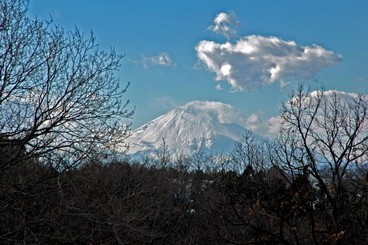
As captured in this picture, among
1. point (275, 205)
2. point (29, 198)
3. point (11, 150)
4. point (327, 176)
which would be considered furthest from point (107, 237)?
point (327, 176)

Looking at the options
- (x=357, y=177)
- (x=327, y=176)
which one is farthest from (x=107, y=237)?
(x=357, y=177)

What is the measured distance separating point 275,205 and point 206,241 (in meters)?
7.10

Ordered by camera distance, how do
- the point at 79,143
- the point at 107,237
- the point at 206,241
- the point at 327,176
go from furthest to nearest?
the point at 206,241 → the point at 327,176 → the point at 107,237 → the point at 79,143

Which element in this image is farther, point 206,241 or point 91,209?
point 206,241

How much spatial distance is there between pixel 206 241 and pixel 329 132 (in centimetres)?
967

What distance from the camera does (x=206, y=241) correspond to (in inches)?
880

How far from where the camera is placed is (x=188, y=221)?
2277cm

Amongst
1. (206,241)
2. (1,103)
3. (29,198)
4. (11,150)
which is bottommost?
(206,241)

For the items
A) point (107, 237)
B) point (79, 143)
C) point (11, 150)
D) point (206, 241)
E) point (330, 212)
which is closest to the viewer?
point (11, 150)

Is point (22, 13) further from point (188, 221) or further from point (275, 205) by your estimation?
point (188, 221)

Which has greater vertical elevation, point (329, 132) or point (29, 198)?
point (329, 132)

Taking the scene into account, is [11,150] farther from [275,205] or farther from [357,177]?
[357,177]

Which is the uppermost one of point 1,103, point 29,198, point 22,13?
point 22,13

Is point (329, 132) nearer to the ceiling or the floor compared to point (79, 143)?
nearer to the ceiling
